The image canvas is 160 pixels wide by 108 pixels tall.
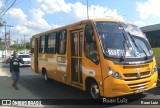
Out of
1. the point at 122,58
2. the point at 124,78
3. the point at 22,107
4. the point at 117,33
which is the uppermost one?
the point at 117,33

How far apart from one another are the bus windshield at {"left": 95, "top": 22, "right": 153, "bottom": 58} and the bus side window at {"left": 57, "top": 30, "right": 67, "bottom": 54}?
9.14 feet

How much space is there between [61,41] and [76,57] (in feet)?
6.21

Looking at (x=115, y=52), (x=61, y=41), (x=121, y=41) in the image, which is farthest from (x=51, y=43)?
(x=115, y=52)

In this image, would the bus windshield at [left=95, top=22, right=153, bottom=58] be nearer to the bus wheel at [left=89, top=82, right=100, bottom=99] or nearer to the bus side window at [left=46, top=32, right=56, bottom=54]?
the bus wheel at [left=89, top=82, right=100, bottom=99]

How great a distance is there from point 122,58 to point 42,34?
8.38 m

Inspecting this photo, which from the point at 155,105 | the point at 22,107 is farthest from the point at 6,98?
the point at 155,105

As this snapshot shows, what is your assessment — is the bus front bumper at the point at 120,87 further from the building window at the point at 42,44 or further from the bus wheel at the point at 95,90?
the building window at the point at 42,44

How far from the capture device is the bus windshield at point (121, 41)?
951cm

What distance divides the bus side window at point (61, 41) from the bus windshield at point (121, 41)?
2.79m

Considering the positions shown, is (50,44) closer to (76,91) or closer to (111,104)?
(76,91)

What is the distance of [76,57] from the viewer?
11.5 meters

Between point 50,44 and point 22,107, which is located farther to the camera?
point 50,44

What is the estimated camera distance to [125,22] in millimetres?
10734

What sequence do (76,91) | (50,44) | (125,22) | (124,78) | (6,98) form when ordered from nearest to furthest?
(124,78) < (125,22) < (6,98) < (76,91) < (50,44)
